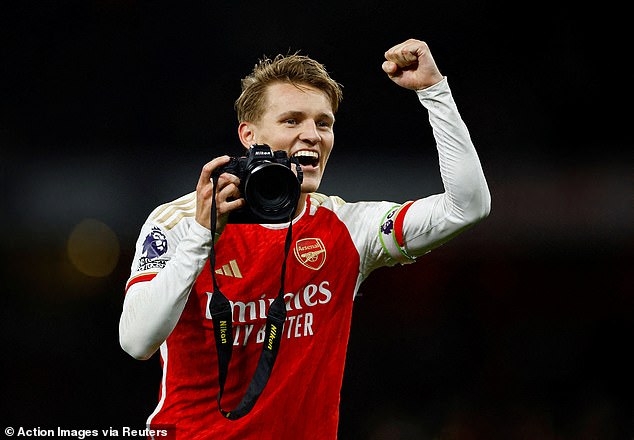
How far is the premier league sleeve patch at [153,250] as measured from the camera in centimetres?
243

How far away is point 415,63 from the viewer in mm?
2475

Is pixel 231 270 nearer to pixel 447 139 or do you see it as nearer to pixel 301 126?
pixel 301 126

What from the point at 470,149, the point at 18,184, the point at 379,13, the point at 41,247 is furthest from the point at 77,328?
the point at 470,149

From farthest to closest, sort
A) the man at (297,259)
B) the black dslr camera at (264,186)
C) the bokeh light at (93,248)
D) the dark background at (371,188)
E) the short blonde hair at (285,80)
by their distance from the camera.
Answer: the bokeh light at (93,248)
the dark background at (371,188)
the short blonde hair at (285,80)
the man at (297,259)
the black dslr camera at (264,186)

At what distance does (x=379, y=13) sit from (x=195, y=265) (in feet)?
12.3

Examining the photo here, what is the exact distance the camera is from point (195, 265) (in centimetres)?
222

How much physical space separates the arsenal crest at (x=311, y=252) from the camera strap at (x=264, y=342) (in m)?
0.19

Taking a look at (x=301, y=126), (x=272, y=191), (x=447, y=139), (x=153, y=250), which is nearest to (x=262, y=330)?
(x=153, y=250)

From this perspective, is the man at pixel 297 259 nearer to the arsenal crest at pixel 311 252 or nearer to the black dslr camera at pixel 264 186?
the arsenal crest at pixel 311 252

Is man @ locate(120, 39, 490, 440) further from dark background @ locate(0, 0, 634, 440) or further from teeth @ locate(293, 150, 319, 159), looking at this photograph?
dark background @ locate(0, 0, 634, 440)

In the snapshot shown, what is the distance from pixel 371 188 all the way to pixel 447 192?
325 centimetres

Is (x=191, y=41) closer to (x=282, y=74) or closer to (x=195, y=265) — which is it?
(x=282, y=74)

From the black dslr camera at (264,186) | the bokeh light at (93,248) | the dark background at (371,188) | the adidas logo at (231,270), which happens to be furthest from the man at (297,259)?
the bokeh light at (93,248)

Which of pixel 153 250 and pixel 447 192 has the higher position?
pixel 447 192
